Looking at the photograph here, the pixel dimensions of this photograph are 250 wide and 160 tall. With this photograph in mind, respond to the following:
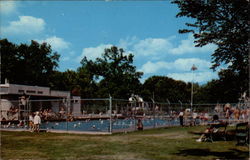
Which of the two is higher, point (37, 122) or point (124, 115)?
point (124, 115)

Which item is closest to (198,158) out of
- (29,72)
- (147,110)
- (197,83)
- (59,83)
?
(147,110)

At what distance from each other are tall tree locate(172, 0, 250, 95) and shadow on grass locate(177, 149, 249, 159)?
606 cm

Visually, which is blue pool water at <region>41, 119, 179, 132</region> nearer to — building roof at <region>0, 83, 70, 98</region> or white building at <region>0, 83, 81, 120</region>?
white building at <region>0, 83, 81, 120</region>

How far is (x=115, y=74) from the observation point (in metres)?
81.1

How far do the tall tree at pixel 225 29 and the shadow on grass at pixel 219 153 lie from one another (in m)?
6.06

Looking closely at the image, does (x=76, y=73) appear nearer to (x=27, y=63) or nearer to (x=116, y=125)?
(x=27, y=63)

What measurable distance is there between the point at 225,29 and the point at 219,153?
295 inches

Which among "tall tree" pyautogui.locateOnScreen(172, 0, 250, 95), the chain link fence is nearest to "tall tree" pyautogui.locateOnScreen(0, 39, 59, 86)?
the chain link fence

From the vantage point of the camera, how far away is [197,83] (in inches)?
4838

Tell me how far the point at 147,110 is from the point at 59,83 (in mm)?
54148

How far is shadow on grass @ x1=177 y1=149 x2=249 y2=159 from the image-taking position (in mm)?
10604

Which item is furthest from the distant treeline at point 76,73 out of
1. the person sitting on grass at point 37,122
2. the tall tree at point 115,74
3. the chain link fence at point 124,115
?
the person sitting on grass at point 37,122

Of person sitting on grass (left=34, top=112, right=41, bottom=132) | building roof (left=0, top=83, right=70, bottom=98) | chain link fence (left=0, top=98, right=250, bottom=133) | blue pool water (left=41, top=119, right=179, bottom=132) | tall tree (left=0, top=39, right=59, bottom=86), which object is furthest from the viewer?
tall tree (left=0, top=39, right=59, bottom=86)

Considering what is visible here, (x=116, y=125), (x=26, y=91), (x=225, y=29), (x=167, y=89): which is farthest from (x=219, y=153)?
(x=167, y=89)
